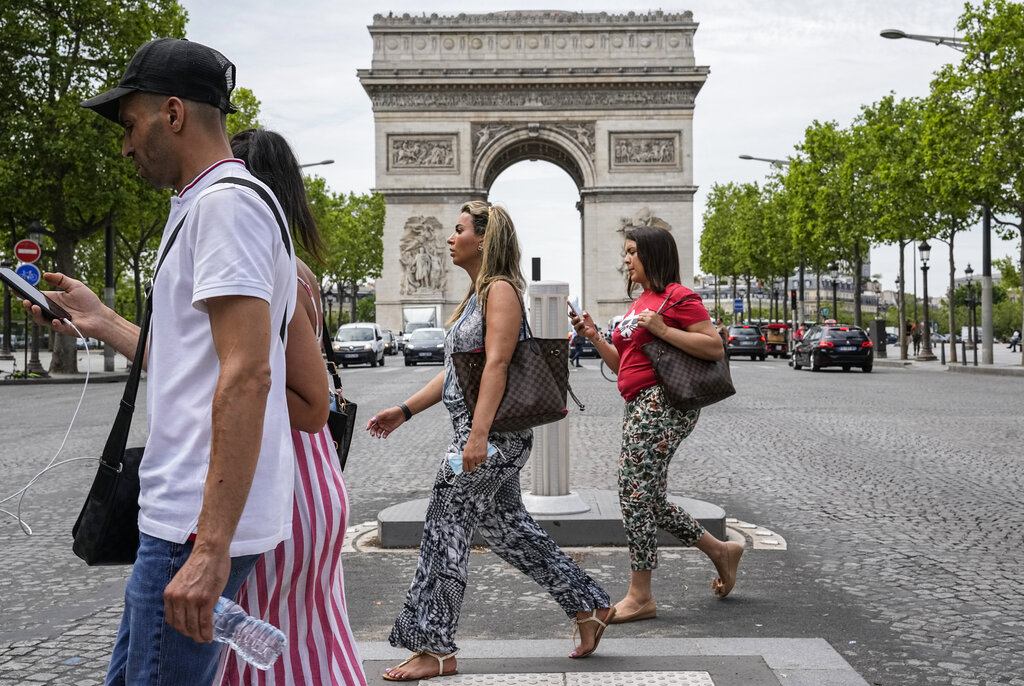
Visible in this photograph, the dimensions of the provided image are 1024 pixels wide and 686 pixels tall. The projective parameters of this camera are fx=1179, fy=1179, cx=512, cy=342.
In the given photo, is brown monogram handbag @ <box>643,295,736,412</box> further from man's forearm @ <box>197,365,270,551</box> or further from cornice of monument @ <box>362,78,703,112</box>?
cornice of monument @ <box>362,78,703,112</box>

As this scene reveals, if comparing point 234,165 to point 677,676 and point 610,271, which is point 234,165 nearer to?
point 677,676

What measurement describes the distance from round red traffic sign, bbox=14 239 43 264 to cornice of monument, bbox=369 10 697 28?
28.6 m

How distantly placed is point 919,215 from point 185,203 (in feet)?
121

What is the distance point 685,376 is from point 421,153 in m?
46.2

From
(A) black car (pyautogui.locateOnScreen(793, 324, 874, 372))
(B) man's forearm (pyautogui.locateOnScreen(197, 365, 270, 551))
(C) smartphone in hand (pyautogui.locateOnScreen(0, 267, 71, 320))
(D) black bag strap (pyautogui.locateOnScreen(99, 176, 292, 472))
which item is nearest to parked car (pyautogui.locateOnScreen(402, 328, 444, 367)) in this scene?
(A) black car (pyautogui.locateOnScreen(793, 324, 874, 372))

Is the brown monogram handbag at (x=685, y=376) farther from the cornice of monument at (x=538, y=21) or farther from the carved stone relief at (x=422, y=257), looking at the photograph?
the cornice of monument at (x=538, y=21)

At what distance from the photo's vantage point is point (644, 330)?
478 cm

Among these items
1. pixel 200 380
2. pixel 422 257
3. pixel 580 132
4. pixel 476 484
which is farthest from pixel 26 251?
pixel 580 132

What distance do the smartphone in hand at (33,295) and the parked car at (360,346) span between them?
111 ft

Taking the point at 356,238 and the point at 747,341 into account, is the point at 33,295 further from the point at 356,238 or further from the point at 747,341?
the point at 356,238

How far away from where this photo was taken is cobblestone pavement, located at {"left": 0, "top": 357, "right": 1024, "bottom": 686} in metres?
4.53

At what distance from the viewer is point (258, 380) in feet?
6.72

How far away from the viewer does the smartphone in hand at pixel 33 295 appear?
2590 millimetres

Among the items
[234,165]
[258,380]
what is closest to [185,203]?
[234,165]
